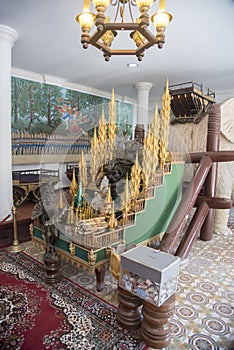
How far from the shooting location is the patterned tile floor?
1.51 metres

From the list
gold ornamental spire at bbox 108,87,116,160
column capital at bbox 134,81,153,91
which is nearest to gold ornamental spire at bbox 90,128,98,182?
gold ornamental spire at bbox 108,87,116,160

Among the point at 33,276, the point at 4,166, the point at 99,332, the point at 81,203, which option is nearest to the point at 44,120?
the point at 4,166

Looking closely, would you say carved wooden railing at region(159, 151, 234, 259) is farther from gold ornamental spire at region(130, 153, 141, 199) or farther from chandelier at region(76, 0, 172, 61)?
chandelier at region(76, 0, 172, 61)

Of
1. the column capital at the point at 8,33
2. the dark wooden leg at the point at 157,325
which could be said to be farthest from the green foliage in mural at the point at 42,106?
the dark wooden leg at the point at 157,325

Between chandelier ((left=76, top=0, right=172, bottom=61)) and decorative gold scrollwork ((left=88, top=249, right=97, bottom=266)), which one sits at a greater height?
chandelier ((left=76, top=0, right=172, bottom=61))

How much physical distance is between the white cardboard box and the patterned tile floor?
36cm

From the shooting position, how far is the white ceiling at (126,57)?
2.76 m

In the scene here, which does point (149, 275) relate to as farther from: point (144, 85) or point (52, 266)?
point (144, 85)

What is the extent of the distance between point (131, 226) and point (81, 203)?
581 millimetres

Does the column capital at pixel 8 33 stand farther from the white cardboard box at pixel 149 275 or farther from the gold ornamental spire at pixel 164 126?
the white cardboard box at pixel 149 275

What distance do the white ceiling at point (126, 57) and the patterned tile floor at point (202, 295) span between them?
9.69 ft

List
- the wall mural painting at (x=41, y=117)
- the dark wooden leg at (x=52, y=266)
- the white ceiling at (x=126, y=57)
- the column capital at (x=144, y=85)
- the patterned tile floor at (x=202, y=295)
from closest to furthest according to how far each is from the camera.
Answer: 1. the patterned tile floor at (x=202, y=295)
2. the dark wooden leg at (x=52, y=266)
3. the white ceiling at (x=126, y=57)
4. the wall mural painting at (x=41, y=117)
5. the column capital at (x=144, y=85)

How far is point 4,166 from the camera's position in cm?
338

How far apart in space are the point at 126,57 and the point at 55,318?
165 inches
